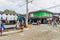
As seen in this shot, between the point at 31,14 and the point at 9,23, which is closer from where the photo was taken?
the point at 9,23

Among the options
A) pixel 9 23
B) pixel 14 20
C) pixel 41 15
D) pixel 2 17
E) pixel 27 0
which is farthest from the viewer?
pixel 41 15

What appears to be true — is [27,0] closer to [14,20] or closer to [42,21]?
[14,20]

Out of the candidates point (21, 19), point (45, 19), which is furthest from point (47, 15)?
point (21, 19)

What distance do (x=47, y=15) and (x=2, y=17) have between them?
4486 cm

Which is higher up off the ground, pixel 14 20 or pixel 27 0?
pixel 27 0

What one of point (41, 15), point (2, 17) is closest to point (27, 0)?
point (2, 17)

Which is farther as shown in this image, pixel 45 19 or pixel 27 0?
pixel 45 19

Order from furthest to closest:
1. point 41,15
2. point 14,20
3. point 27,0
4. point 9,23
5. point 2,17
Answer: point 41,15
point 27,0
point 14,20
point 9,23
point 2,17

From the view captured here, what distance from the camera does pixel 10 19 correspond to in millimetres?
33625

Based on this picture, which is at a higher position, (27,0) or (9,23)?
(27,0)

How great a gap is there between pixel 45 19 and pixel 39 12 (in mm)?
3357

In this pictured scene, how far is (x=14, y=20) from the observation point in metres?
35.3

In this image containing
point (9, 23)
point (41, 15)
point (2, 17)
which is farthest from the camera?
point (41, 15)

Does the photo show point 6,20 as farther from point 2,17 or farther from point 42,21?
point 42,21
